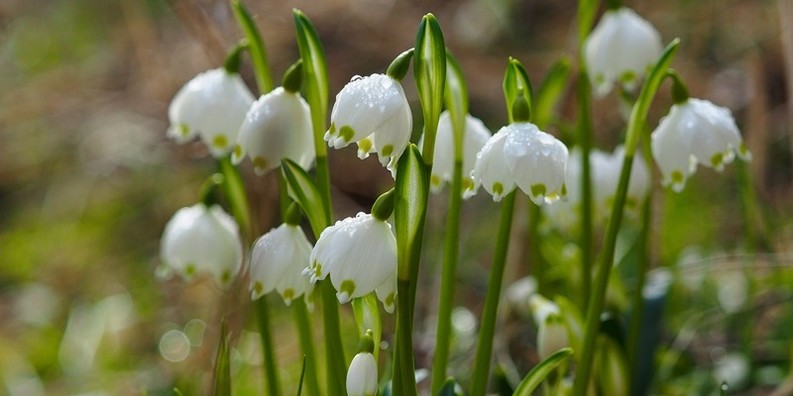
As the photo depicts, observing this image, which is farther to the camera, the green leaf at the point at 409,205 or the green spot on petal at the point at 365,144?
the green spot on petal at the point at 365,144

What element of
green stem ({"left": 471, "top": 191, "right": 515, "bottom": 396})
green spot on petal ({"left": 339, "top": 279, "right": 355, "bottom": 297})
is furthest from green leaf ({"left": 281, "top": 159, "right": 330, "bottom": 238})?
green stem ({"left": 471, "top": 191, "right": 515, "bottom": 396})

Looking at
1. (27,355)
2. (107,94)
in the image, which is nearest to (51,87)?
(107,94)

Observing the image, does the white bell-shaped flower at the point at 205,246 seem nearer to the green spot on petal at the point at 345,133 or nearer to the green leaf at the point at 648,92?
the green spot on petal at the point at 345,133

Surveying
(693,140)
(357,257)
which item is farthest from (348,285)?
(693,140)

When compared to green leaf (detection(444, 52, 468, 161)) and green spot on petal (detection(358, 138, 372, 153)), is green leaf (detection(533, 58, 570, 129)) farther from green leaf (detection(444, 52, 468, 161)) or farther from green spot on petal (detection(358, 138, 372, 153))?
green spot on petal (detection(358, 138, 372, 153))

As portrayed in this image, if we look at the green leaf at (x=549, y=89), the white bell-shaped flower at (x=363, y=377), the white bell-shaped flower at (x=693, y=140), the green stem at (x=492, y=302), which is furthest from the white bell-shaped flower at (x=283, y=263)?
the white bell-shaped flower at (x=693, y=140)

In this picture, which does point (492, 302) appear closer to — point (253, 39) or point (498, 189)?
point (498, 189)
